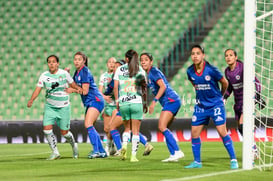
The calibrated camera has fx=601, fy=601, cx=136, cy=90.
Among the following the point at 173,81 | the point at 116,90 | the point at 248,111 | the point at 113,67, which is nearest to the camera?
the point at 248,111

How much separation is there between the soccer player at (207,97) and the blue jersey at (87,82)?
9.88 feet

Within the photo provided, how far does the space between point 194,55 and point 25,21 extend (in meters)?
15.7

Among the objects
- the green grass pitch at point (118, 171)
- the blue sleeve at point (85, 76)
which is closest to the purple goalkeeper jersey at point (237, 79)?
the green grass pitch at point (118, 171)

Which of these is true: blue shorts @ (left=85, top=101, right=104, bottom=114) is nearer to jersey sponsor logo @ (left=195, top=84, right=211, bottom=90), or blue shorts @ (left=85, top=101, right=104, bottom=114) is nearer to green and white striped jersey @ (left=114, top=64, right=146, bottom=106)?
green and white striped jersey @ (left=114, top=64, right=146, bottom=106)

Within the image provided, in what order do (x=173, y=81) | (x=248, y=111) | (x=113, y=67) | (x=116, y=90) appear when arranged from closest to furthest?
(x=248, y=111), (x=116, y=90), (x=113, y=67), (x=173, y=81)

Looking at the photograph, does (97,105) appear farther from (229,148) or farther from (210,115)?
(229,148)

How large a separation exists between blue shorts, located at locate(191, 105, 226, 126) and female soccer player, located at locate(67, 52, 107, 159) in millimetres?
3093

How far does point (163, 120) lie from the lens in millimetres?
10898

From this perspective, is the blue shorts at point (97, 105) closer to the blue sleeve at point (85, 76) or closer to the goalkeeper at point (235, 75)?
the blue sleeve at point (85, 76)

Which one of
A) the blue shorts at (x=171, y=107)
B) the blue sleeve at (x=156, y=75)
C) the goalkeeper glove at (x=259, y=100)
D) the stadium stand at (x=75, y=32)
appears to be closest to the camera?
the goalkeeper glove at (x=259, y=100)

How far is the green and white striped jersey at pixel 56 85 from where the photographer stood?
11609 mm

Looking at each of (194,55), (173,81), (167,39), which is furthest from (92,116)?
(167,39)

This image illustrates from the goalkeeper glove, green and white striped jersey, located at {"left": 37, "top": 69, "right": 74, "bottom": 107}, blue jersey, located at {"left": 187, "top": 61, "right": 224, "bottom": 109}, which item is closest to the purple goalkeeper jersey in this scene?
the goalkeeper glove

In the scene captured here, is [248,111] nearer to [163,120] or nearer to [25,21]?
[163,120]
